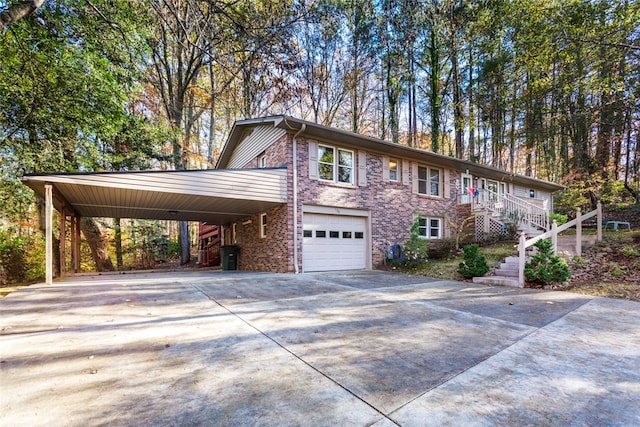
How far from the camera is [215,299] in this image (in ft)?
17.6

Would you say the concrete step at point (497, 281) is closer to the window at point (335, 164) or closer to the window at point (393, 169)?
the window at point (335, 164)

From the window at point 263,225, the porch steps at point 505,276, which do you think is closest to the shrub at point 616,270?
the porch steps at point 505,276

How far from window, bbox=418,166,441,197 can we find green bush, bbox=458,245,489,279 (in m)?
5.11

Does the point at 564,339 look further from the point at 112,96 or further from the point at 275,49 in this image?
the point at 112,96

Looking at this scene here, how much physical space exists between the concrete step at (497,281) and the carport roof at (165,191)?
6049mm

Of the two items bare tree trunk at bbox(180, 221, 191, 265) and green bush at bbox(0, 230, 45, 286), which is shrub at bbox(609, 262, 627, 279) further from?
bare tree trunk at bbox(180, 221, 191, 265)

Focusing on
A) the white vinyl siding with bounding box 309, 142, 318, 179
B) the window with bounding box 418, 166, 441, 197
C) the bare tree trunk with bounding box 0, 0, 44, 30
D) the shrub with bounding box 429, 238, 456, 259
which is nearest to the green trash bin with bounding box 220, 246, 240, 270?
the white vinyl siding with bounding box 309, 142, 318, 179

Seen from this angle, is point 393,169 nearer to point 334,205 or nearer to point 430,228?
point 430,228

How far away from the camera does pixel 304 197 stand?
949 cm

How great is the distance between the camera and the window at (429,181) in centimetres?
1285

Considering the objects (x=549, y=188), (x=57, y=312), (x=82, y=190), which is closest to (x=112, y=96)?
(x=82, y=190)

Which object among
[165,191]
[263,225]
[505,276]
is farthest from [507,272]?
[165,191]

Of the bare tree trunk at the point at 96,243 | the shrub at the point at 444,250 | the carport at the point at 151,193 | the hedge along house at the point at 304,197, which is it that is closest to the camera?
the carport at the point at 151,193

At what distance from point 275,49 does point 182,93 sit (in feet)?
39.5
